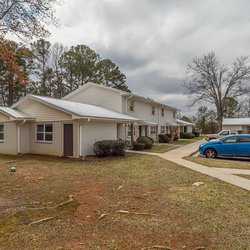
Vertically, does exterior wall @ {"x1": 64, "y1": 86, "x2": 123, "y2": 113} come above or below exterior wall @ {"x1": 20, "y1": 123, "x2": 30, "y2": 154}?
above

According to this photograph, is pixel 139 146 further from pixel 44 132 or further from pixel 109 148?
pixel 44 132

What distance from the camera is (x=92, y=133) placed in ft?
52.4

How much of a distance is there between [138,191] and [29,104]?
12794mm

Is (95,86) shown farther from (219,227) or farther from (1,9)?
(219,227)

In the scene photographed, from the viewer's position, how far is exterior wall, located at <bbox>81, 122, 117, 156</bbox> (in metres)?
15.1

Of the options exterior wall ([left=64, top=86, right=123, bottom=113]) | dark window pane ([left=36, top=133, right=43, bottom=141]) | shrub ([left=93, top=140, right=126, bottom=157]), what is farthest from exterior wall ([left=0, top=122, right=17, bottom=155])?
exterior wall ([left=64, top=86, right=123, bottom=113])

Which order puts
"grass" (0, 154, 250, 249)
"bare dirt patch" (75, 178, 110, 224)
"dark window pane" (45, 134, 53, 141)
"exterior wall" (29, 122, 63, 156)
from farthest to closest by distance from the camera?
"dark window pane" (45, 134, 53, 141), "exterior wall" (29, 122, 63, 156), "bare dirt patch" (75, 178, 110, 224), "grass" (0, 154, 250, 249)

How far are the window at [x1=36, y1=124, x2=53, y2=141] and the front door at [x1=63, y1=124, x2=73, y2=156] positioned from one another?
55.1 inches

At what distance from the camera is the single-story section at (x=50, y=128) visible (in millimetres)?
14844

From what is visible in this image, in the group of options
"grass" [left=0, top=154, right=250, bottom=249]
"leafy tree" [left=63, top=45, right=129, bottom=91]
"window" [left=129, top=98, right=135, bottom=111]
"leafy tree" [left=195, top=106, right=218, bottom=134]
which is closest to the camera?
"grass" [left=0, top=154, right=250, bottom=249]

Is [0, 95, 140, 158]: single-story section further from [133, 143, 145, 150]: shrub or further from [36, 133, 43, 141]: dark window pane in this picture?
[133, 143, 145, 150]: shrub

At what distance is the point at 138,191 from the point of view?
738cm

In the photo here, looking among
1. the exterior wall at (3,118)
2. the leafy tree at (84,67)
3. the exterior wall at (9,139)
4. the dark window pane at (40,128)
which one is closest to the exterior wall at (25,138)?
the exterior wall at (9,139)

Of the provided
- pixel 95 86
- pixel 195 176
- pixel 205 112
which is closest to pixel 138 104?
pixel 95 86
